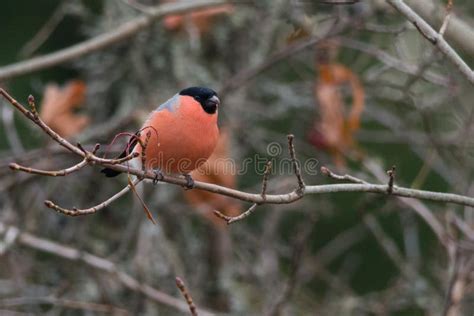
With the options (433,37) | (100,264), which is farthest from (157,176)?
(100,264)

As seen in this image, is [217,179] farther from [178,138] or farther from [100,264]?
[178,138]

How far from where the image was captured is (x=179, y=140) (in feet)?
10.1

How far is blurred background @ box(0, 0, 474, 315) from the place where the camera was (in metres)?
4.09

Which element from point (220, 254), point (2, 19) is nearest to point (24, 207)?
point (220, 254)

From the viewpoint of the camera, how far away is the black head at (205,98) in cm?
332

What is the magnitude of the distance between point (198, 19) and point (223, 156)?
0.79 meters

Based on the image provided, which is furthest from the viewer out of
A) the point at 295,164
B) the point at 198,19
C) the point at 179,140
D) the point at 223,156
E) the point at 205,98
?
the point at 198,19

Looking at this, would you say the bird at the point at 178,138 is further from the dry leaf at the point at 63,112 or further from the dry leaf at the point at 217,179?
the dry leaf at the point at 63,112

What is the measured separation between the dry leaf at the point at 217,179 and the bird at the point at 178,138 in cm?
85

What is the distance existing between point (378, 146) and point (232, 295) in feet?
9.63

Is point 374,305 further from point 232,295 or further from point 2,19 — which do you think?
point 2,19

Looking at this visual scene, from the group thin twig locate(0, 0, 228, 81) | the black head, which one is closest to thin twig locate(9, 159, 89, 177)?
the black head

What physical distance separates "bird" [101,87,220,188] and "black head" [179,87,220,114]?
18 mm

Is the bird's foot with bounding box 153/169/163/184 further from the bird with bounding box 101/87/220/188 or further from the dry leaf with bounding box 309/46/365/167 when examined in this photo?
the dry leaf with bounding box 309/46/365/167
